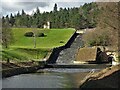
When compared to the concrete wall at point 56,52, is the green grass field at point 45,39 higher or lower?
higher

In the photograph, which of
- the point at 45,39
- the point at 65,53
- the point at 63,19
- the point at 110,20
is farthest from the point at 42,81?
the point at 63,19

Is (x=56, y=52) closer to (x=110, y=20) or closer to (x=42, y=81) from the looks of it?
(x=42, y=81)

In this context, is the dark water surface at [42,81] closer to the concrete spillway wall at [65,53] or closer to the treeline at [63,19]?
the concrete spillway wall at [65,53]

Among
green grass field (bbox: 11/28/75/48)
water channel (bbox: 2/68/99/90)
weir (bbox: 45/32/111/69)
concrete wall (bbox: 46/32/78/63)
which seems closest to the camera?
water channel (bbox: 2/68/99/90)

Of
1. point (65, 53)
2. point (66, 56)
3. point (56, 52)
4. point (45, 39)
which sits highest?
point (45, 39)

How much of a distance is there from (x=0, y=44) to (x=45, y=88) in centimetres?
5076

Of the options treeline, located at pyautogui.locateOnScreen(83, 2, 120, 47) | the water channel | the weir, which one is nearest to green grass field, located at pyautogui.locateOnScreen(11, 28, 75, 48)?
the weir

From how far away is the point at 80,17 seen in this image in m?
144

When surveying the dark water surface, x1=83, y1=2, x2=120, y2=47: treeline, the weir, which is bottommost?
the weir

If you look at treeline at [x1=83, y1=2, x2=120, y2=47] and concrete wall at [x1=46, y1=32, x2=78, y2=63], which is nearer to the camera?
treeline at [x1=83, y1=2, x2=120, y2=47]

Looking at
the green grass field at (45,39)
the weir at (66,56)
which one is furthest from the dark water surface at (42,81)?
the green grass field at (45,39)

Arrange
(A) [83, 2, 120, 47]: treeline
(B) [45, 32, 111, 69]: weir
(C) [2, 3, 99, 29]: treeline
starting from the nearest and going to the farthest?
(A) [83, 2, 120, 47]: treeline → (B) [45, 32, 111, 69]: weir → (C) [2, 3, 99, 29]: treeline

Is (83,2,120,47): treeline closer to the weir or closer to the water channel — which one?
the water channel

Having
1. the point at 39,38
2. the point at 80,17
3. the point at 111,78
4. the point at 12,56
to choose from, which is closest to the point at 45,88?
the point at 111,78
